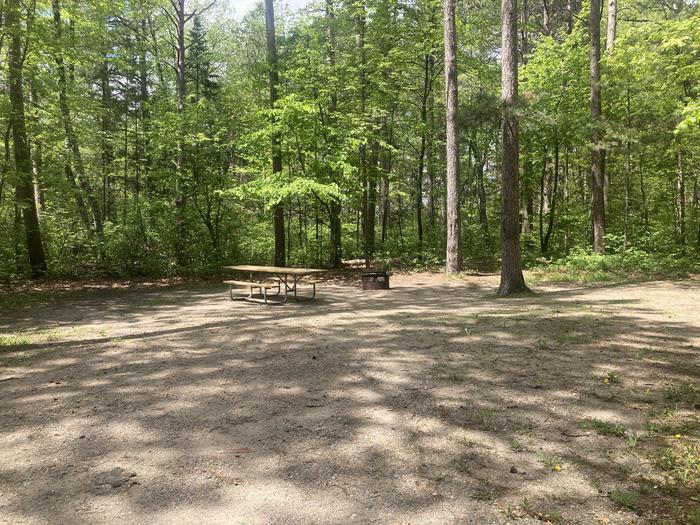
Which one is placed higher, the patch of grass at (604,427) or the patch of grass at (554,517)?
the patch of grass at (604,427)

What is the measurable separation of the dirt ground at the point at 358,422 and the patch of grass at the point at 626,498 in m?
0.02

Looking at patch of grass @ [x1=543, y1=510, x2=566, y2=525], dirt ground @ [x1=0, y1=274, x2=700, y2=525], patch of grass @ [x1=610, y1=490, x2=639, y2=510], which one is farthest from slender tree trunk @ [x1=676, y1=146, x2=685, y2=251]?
patch of grass @ [x1=543, y1=510, x2=566, y2=525]

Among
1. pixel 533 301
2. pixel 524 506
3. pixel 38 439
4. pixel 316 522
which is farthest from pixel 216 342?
pixel 533 301

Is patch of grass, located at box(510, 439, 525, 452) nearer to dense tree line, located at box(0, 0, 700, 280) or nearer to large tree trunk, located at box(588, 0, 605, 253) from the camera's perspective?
dense tree line, located at box(0, 0, 700, 280)

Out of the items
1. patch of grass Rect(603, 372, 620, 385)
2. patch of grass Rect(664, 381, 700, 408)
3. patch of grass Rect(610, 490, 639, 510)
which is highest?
patch of grass Rect(603, 372, 620, 385)

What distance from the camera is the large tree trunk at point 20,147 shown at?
10727 mm

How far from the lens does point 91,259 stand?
52.0 ft

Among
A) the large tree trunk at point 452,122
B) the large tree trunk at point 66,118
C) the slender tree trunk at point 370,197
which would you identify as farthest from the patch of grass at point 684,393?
the large tree trunk at point 66,118

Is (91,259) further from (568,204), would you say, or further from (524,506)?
(568,204)

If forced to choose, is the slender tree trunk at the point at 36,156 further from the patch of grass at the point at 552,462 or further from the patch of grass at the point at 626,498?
the patch of grass at the point at 626,498

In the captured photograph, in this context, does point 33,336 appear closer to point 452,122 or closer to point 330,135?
point 330,135

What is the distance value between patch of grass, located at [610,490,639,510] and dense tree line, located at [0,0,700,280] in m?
7.69

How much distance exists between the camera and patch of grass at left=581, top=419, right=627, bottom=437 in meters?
3.36

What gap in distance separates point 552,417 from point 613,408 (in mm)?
579
